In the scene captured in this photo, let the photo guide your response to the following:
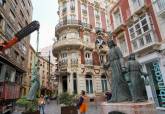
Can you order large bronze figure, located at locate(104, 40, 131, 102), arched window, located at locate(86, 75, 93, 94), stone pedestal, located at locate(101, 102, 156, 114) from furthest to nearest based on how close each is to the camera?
Answer: 1. arched window, located at locate(86, 75, 93, 94)
2. large bronze figure, located at locate(104, 40, 131, 102)
3. stone pedestal, located at locate(101, 102, 156, 114)

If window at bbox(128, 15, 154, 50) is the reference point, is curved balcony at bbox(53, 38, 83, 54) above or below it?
above

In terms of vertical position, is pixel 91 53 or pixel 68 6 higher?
pixel 68 6

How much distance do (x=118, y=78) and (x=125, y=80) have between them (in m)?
0.27

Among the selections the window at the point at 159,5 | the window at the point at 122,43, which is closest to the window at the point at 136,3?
the window at the point at 159,5

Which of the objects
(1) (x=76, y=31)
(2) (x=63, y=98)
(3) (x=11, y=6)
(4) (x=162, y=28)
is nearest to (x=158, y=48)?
(4) (x=162, y=28)

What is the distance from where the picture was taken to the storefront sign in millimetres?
10141

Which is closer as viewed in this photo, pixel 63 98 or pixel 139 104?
pixel 139 104

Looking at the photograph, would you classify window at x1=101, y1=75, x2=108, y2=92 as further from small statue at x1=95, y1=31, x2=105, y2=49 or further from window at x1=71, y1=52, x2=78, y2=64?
window at x1=71, y1=52, x2=78, y2=64

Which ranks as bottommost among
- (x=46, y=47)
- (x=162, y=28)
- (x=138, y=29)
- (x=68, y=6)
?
(x=162, y=28)

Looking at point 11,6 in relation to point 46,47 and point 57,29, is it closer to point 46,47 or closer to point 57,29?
point 57,29

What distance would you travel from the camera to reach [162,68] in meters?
9.90

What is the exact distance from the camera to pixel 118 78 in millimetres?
4773

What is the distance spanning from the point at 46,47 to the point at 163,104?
190ft

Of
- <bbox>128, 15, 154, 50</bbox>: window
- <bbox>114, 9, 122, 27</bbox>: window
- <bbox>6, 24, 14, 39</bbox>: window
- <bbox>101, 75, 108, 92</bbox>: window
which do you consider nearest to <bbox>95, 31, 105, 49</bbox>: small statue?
<bbox>101, 75, 108, 92</bbox>: window
